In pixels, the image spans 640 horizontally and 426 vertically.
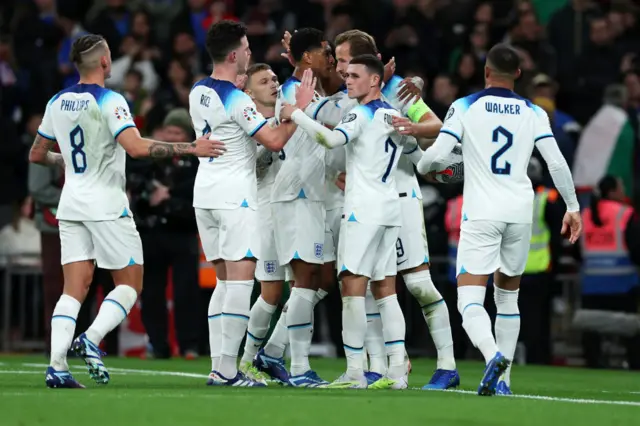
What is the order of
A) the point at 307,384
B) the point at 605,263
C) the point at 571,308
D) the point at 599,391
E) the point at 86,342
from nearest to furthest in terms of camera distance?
the point at 86,342 < the point at 307,384 < the point at 599,391 < the point at 605,263 < the point at 571,308

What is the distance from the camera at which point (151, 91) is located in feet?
69.7

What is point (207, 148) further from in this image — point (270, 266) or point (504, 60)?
point (504, 60)

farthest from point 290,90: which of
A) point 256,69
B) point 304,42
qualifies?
point 256,69

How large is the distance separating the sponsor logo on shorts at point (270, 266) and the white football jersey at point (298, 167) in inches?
23.2

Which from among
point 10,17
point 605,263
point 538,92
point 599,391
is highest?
point 10,17

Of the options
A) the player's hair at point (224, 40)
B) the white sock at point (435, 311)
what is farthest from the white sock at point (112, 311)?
the white sock at point (435, 311)

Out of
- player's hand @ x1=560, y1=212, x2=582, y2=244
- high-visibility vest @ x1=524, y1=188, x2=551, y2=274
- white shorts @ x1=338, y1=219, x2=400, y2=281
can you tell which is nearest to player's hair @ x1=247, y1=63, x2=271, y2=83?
white shorts @ x1=338, y1=219, x2=400, y2=281

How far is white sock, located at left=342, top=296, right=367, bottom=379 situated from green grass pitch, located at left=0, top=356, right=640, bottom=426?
428 millimetres

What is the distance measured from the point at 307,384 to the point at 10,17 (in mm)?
12990

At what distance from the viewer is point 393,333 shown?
448 inches

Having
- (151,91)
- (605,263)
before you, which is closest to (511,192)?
(605,263)

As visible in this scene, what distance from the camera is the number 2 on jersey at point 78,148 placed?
11.0 metres

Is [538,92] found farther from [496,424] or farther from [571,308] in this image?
[496,424]

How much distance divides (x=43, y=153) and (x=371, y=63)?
258 centimetres
